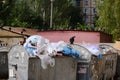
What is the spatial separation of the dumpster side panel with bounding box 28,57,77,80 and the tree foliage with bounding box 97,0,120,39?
16957mm

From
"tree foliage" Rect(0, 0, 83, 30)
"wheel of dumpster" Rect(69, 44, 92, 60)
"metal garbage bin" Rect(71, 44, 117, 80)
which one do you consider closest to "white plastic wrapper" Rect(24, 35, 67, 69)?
"wheel of dumpster" Rect(69, 44, 92, 60)

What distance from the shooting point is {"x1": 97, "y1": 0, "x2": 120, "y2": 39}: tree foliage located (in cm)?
2836

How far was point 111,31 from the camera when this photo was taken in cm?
2981

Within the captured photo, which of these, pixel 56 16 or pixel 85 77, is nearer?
pixel 85 77

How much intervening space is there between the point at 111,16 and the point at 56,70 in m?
18.7

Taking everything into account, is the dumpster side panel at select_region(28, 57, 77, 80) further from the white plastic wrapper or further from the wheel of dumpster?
the wheel of dumpster

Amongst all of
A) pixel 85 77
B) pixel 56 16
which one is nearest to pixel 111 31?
pixel 85 77

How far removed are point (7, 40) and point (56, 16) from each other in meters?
40.0

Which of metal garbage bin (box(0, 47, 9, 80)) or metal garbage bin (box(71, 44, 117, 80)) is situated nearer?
metal garbage bin (box(71, 44, 117, 80))

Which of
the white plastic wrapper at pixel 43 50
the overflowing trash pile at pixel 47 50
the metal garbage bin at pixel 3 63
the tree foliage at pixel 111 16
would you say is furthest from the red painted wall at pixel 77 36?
the white plastic wrapper at pixel 43 50

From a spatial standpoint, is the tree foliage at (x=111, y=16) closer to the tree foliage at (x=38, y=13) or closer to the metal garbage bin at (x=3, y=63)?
the metal garbage bin at (x=3, y=63)

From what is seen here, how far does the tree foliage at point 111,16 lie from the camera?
93.0 feet

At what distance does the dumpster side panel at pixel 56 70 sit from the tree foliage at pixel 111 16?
17.0 meters

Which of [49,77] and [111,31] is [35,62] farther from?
[111,31]
